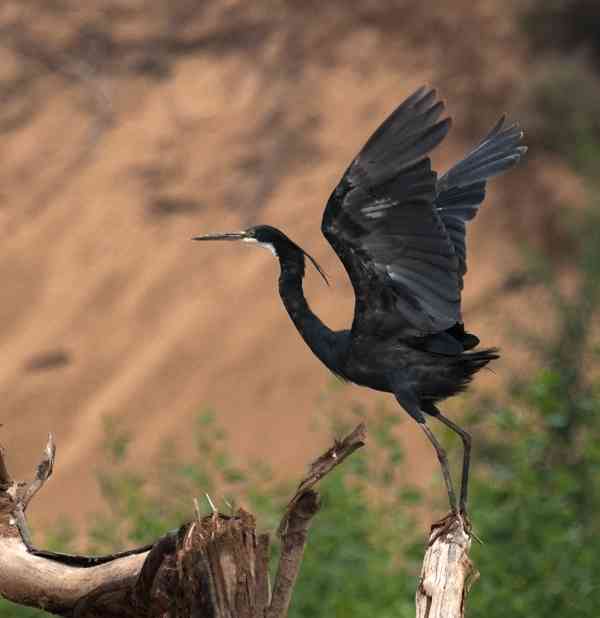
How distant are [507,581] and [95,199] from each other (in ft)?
44.4

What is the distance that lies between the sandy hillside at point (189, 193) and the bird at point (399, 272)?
10965 mm

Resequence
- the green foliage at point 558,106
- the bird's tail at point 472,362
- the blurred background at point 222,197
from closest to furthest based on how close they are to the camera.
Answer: the bird's tail at point 472,362 < the blurred background at point 222,197 < the green foliage at point 558,106

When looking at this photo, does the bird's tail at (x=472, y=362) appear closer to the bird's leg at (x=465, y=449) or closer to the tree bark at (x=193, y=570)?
the bird's leg at (x=465, y=449)

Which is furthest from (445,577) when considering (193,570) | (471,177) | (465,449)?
(471,177)

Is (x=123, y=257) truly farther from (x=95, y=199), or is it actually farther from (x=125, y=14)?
A: (x=125, y=14)

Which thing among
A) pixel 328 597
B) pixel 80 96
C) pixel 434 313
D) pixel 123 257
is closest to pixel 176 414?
pixel 123 257

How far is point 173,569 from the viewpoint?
3678 mm

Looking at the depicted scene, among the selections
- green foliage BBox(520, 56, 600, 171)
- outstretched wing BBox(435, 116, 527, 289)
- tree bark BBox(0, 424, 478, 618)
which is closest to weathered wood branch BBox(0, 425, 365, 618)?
tree bark BBox(0, 424, 478, 618)

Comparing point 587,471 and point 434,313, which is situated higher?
point 587,471

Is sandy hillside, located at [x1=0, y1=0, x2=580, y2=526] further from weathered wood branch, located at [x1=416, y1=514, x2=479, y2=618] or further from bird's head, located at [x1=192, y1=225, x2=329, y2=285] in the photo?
weathered wood branch, located at [x1=416, y1=514, x2=479, y2=618]

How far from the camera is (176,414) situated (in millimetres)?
17875

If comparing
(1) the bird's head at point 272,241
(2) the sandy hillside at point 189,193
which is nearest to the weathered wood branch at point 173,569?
(1) the bird's head at point 272,241

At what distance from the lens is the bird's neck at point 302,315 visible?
516cm

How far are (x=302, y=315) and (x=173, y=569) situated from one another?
1670 mm
